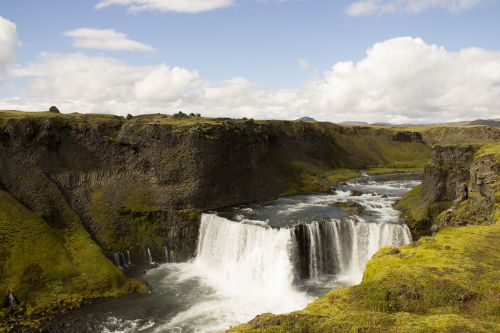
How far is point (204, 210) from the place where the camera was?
6325 cm

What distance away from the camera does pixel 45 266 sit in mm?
44094

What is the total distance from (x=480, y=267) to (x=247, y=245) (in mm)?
30175

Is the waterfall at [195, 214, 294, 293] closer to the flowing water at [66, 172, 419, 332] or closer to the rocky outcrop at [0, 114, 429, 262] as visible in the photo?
the flowing water at [66, 172, 419, 332]

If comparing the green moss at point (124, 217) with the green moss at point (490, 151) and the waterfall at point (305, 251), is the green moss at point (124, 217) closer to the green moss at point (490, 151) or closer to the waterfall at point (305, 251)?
the waterfall at point (305, 251)

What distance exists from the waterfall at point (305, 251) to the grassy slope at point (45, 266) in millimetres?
12554

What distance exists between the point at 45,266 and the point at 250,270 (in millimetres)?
23237

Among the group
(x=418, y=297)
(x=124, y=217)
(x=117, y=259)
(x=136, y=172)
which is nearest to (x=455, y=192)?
(x=418, y=297)

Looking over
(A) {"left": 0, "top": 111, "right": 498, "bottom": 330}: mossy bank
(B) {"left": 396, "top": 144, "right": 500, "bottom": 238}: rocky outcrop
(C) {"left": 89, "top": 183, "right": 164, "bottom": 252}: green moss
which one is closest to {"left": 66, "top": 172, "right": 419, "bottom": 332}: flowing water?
(C) {"left": 89, "top": 183, "right": 164, "bottom": 252}: green moss

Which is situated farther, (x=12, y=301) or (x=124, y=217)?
(x=124, y=217)

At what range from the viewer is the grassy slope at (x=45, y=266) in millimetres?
41000

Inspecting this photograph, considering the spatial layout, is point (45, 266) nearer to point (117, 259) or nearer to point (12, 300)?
point (12, 300)

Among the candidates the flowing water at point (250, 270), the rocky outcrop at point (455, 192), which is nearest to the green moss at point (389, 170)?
the rocky outcrop at point (455, 192)

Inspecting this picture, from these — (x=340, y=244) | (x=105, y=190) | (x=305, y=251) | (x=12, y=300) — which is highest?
(x=105, y=190)

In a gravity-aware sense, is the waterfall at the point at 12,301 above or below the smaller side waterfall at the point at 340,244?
below
